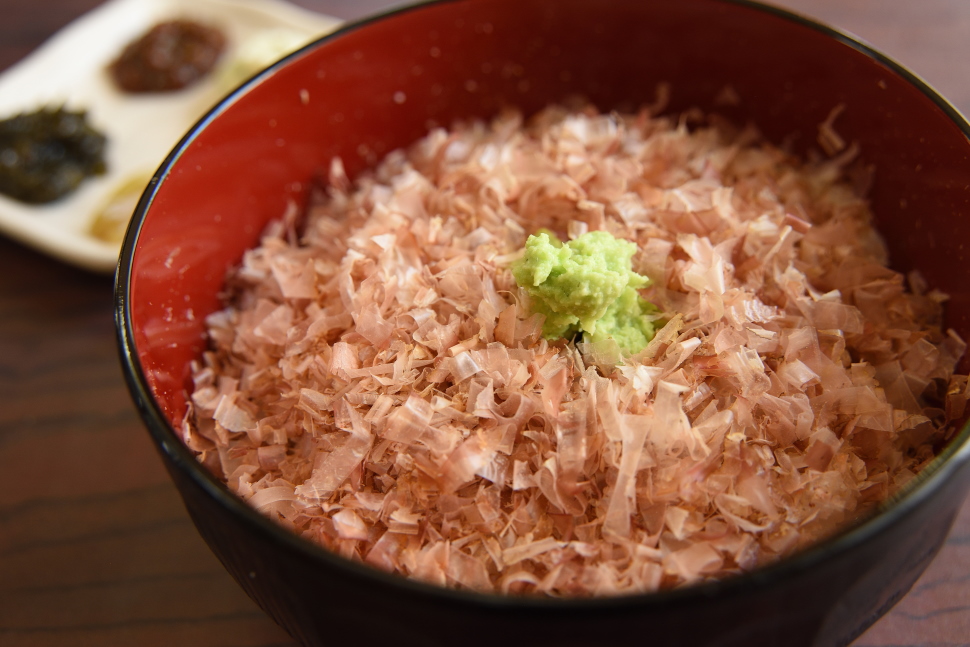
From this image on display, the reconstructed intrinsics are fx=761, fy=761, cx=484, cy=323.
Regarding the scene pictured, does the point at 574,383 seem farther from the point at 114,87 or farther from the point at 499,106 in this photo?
the point at 114,87

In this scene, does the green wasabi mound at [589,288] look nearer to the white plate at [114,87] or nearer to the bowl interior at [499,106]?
the bowl interior at [499,106]

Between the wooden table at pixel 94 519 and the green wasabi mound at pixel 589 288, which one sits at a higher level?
the green wasabi mound at pixel 589 288

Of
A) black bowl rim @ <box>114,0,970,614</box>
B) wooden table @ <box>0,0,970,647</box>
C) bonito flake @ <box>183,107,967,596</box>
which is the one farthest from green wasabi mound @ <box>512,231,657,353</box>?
wooden table @ <box>0,0,970,647</box>

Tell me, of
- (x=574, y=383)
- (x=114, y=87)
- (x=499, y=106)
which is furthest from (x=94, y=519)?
(x=114, y=87)

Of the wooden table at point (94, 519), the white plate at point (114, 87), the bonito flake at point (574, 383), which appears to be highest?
the bonito flake at point (574, 383)

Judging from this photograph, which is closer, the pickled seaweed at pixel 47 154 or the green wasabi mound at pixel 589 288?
the green wasabi mound at pixel 589 288

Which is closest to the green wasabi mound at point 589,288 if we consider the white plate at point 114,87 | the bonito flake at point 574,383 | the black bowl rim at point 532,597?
the bonito flake at point 574,383

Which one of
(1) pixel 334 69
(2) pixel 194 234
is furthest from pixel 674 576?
(1) pixel 334 69

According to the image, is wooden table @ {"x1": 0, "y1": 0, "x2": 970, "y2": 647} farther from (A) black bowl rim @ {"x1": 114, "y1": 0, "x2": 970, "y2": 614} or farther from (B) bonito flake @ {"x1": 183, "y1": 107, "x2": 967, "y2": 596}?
(A) black bowl rim @ {"x1": 114, "y1": 0, "x2": 970, "y2": 614}
